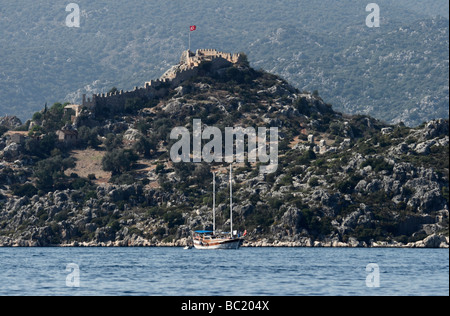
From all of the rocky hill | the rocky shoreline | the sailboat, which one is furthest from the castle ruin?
the sailboat

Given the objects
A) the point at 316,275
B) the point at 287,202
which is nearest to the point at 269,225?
the point at 287,202

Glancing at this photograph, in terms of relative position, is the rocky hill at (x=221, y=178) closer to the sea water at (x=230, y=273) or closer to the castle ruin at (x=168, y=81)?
the castle ruin at (x=168, y=81)

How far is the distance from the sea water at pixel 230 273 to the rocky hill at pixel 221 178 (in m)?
16.6

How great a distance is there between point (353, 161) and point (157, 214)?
95.0 feet

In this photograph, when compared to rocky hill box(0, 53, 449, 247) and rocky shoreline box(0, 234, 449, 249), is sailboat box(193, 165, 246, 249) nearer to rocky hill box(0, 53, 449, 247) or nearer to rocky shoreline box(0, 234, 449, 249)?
rocky shoreline box(0, 234, 449, 249)

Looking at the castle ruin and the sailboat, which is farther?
the castle ruin

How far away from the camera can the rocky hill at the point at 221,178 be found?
118750 millimetres

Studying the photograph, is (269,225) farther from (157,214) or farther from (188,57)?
(188,57)

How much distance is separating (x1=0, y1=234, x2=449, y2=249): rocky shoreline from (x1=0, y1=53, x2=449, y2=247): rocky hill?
19 centimetres

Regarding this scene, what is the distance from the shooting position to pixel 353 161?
132 meters

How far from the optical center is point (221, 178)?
460ft

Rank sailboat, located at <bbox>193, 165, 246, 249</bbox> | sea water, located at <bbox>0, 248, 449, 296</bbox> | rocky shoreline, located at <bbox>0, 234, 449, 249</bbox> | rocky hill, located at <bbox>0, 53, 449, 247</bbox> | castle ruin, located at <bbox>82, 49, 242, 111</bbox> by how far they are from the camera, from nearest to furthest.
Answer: sea water, located at <bbox>0, 248, 449, 296</bbox> → sailboat, located at <bbox>193, 165, 246, 249</bbox> → rocky shoreline, located at <bbox>0, 234, 449, 249</bbox> → rocky hill, located at <bbox>0, 53, 449, 247</bbox> → castle ruin, located at <bbox>82, 49, 242, 111</bbox>

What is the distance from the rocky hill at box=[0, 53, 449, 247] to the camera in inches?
4675

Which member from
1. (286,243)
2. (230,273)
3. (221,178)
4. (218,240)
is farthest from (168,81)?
(230,273)
